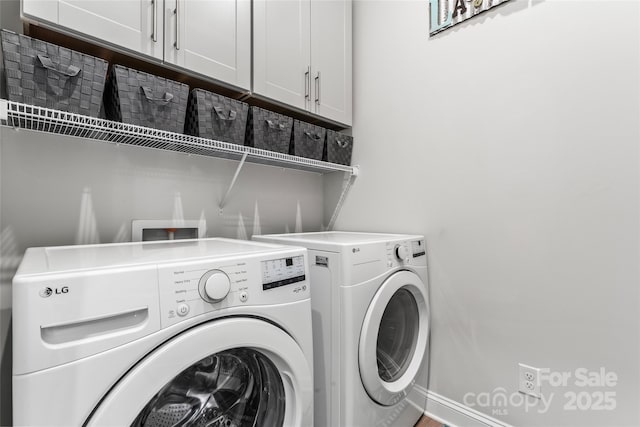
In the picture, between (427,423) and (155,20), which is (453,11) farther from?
(427,423)

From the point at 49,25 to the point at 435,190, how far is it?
168cm

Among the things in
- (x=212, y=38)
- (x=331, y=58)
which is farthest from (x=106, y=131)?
(x=331, y=58)

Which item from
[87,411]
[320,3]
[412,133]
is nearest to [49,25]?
[87,411]

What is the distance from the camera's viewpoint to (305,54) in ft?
5.50

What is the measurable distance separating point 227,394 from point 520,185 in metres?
1.44

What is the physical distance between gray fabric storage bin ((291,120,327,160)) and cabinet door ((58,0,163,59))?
2.36ft

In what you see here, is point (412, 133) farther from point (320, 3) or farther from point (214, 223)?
point (214, 223)

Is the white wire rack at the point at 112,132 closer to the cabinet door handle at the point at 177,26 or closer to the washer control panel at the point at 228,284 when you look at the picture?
the cabinet door handle at the point at 177,26

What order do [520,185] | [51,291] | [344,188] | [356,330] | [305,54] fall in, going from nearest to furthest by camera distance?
1. [51,291]
2. [356,330]
3. [520,185]
4. [305,54]
5. [344,188]

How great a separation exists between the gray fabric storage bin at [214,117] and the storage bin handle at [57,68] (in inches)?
15.7

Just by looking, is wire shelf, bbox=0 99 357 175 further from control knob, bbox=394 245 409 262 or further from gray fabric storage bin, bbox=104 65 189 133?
control knob, bbox=394 245 409 262

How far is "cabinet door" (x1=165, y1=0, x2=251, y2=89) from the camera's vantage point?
120cm

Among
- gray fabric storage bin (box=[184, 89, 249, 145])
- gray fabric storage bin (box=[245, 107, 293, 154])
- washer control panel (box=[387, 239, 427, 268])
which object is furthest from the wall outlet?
gray fabric storage bin (box=[184, 89, 249, 145])

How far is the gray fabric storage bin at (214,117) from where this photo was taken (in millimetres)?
1278
